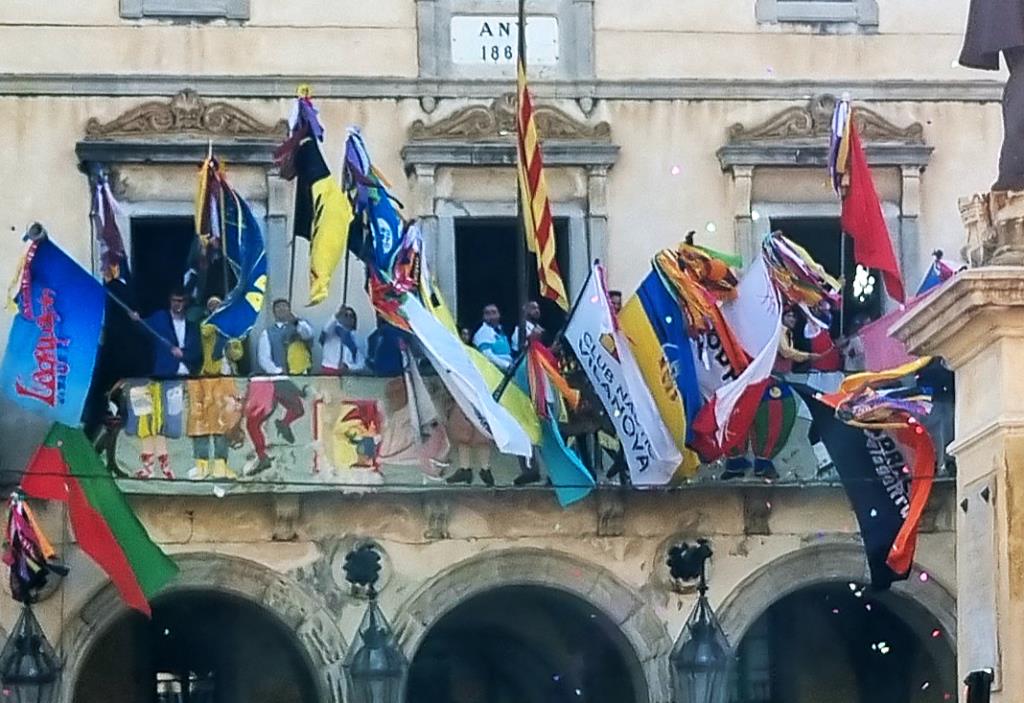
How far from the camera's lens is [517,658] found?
3234 centimetres

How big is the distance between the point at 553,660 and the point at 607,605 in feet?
9.49

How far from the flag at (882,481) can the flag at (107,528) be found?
5895mm

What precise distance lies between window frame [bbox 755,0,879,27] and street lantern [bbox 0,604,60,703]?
900 cm

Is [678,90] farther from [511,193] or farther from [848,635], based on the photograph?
[848,635]

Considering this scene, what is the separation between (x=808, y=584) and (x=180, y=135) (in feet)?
23.4

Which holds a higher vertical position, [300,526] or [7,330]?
[7,330]

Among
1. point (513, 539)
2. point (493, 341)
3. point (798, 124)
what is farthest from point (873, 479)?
point (798, 124)

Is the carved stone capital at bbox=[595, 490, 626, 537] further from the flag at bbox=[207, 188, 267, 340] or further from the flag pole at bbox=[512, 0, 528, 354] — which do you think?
the flag at bbox=[207, 188, 267, 340]

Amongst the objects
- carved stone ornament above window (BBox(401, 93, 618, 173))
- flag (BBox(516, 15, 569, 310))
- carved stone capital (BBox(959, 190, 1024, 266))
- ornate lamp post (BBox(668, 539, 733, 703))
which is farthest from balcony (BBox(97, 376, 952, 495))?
carved stone capital (BBox(959, 190, 1024, 266))

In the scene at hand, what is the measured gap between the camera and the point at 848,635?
31.8m

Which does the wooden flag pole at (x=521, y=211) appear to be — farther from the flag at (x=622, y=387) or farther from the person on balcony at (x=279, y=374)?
the person on balcony at (x=279, y=374)

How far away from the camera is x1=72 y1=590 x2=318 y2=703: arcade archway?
102 ft

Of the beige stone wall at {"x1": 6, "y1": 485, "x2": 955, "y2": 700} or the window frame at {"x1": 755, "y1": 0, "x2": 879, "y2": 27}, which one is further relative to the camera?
the window frame at {"x1": 755, "y1": 0, "x2": 879, "y2": 27}

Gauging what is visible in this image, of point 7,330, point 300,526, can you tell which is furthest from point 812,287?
point 7,330
